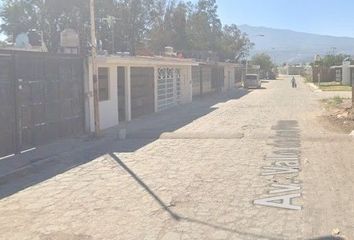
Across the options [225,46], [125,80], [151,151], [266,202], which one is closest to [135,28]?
[225,46]

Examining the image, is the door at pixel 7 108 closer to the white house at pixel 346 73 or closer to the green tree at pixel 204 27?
the white house at pixel 346 73

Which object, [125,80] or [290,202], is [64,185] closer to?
[290,202]

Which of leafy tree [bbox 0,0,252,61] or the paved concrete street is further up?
leafy tree [bbox 0,0,252,61]

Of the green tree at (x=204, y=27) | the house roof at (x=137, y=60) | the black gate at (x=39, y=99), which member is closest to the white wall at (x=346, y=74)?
the green tree at (x=204, y=27)

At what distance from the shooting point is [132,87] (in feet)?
75.4

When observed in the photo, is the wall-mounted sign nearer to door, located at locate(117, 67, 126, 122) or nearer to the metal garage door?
door, located at locate(117, 67, 126, 122)

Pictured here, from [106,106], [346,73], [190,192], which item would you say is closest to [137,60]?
[106,106]

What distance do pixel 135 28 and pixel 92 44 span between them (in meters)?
52.0

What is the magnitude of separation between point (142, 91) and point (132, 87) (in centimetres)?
172

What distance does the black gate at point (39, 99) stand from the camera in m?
12.8

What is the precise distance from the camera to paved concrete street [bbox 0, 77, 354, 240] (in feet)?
22.1

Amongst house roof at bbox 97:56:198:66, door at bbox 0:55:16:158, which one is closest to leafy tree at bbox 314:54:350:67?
house roof at bbox 97:56:198:66

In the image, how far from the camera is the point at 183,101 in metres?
34.8

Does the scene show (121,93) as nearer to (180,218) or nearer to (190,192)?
(190,192)
